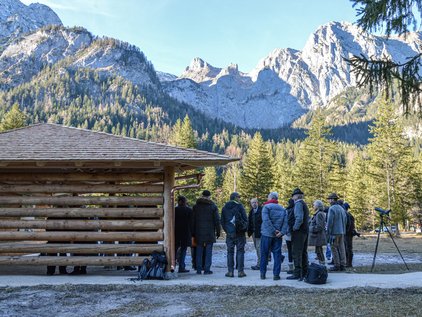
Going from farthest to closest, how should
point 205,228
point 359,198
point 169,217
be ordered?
point 359,198, point 205,228, point 169,217

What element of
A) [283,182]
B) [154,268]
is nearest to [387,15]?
[154,268]

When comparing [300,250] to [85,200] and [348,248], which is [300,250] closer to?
[348,248]

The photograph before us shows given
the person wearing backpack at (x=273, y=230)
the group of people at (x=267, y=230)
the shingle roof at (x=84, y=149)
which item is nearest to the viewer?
the group of people at (x=267, y=230)

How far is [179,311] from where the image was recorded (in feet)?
21.3

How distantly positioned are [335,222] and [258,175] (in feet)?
96.4

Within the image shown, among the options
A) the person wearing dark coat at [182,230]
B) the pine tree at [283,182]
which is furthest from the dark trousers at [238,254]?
the pine tree at [283,182]

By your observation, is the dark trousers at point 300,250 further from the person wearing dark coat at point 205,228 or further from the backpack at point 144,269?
the backpack at point 144,269

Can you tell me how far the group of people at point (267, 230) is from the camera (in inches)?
367

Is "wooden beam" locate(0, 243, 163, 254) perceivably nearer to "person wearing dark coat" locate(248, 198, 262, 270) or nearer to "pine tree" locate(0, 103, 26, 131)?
"person wearing dark coat" locate(248, 198, 262, 270)

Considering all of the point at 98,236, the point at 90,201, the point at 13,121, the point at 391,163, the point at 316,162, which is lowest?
the point at 98,236

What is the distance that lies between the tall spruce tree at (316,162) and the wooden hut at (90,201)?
31074 millimetres

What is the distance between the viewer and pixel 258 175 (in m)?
40.3

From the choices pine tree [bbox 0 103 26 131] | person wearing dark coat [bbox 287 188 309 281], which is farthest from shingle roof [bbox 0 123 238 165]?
pine tree [bbox 0 103 26 131]

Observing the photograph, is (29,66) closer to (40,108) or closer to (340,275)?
(40,108)
